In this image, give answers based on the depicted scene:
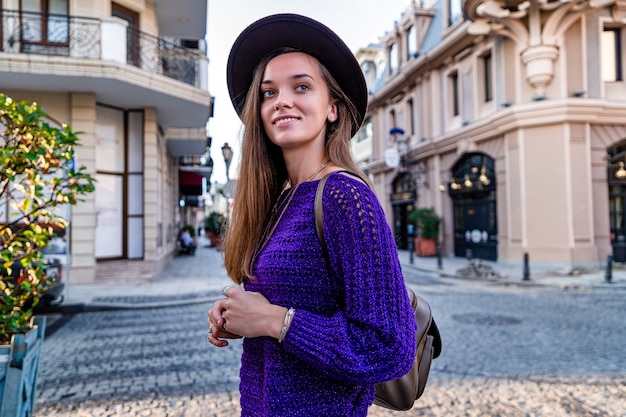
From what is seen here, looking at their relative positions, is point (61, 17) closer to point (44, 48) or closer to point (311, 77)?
point (44, 48)

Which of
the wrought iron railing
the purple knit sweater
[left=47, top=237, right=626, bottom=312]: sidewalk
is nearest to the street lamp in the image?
[left=47, top=237, right=626, bottom=312]: sidewalk

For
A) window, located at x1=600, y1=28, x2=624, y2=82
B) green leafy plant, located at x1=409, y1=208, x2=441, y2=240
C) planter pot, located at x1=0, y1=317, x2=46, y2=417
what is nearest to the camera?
planter pot, located at x1=0, y1=317, x2=46, y2=417

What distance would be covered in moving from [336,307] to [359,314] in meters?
0.12

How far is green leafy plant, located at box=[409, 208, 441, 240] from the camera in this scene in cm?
1997

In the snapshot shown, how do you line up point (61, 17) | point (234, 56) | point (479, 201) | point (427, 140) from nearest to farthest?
point (234, 56) → point (61, 17) → point (479, 201) → point (427, 140)

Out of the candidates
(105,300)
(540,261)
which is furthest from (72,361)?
(540,261)

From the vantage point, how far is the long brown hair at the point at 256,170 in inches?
58.1

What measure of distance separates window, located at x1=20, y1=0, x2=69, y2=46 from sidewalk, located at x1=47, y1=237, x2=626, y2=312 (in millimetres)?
6056

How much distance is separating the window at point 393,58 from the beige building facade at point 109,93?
14540 mm

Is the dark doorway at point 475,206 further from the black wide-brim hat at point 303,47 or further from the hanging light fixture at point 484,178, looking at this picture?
the black wide-brim hat at point 303,47

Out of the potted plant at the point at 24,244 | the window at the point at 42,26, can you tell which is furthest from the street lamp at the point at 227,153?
the potted plant at the point at 24,244

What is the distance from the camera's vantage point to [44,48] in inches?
440

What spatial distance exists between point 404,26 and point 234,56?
81.2 feet

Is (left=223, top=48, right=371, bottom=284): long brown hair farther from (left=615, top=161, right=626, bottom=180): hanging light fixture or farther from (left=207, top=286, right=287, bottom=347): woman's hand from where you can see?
(left=615, top=161, right=626, bottom=180): hanging light fixture
